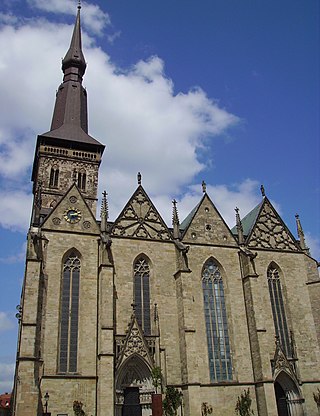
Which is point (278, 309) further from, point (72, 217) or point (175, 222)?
point (72, 217)

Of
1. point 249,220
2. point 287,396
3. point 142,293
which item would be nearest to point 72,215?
point 142,293

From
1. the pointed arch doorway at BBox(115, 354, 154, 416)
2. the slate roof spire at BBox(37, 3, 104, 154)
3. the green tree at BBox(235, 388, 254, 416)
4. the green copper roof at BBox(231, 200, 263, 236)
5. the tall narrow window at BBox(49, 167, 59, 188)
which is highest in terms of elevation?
the slate roof spire at BBox(37, 3, 104, 154)

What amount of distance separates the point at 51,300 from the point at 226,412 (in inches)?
464

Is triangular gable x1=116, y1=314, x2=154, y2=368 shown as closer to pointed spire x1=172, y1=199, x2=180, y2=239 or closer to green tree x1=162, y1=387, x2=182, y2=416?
green tree x1=162, y1=387, x2=182, y2=416

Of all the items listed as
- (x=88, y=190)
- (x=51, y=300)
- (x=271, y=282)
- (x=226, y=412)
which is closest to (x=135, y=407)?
(x=226, y=412)

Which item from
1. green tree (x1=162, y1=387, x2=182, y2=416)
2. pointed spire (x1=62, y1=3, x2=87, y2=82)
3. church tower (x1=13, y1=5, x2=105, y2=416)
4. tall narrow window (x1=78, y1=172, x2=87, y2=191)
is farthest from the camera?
pointed spire (x1=62, y1=3, x2=87, y2=82)

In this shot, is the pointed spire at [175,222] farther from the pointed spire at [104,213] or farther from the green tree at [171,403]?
the green tree at [171,403]

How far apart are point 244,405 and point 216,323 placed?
494 cm

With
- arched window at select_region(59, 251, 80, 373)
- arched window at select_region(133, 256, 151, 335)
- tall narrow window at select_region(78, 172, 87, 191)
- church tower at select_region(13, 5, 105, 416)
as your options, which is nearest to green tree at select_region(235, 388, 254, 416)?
arched window at select_region(133, 256, 151, 335)

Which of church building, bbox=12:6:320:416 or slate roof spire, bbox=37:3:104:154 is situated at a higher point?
slate roof spire, bbox=37:3:104:154

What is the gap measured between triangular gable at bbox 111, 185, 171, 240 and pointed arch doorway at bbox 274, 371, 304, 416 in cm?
1129

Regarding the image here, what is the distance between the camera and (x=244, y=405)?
2344cm

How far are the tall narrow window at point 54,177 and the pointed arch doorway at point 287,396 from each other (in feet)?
68.6

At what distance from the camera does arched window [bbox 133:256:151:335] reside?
24859mm
